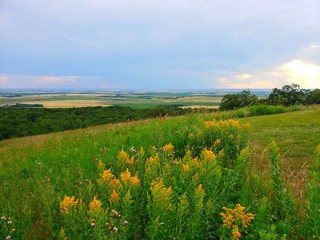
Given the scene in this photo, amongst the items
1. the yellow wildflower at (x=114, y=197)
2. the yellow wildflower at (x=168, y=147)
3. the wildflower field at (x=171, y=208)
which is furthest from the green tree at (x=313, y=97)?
the yellow wildflower at (x=114, y=197)

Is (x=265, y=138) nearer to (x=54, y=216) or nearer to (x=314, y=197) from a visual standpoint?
(x=314, y=197)

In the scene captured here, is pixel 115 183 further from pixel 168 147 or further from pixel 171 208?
pixel 168 147

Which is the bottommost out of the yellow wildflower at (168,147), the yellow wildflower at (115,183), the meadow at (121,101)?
the meadow at (121,101)

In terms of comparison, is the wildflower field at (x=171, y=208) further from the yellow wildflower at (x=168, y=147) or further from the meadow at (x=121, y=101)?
the meadow at (x=121, y=101)

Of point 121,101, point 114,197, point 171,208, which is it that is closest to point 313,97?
point 171,208

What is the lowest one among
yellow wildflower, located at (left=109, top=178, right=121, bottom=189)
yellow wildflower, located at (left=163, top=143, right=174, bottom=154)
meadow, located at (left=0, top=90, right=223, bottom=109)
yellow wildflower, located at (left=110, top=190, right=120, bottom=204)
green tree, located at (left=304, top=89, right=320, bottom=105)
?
→ meadow, located at (left=0, top=90, right=223, bottom=109)

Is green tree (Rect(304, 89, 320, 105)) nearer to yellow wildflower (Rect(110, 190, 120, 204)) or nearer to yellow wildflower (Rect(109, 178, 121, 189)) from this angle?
yellow wildflower (Rect(109, 178, 121, 189))

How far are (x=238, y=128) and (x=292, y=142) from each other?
2.23 metres

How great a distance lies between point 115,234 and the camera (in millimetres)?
2320

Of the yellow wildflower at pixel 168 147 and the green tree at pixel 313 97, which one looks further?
the green tree at pixel 313 97

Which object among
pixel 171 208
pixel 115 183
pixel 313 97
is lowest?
pixel 313 97

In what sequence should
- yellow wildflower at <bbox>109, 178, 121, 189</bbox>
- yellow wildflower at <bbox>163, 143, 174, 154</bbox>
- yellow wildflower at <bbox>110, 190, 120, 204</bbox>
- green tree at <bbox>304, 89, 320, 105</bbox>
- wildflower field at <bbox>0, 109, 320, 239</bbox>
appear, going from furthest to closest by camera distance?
1. green tree at <bbox>304, 89, 320, 105</bbox>
2. yellow wildflower at <bbox>163, 143, 174, 154</bbox>
3. yellow wildflower at <bbox>109, 178, 121, 189</bbox>
4. yellow wildflower at <bbox>110, 190, 120, 204</bbox>
5. wildflower field at <bbox>0, 109, 320, 239</bbox>

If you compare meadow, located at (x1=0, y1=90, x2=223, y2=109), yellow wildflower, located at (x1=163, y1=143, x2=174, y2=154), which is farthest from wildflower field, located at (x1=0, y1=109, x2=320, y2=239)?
meadow, located at (x1=0, y1=90, x2=223, y2=109)

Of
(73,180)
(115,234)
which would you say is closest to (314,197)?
(115,234)
